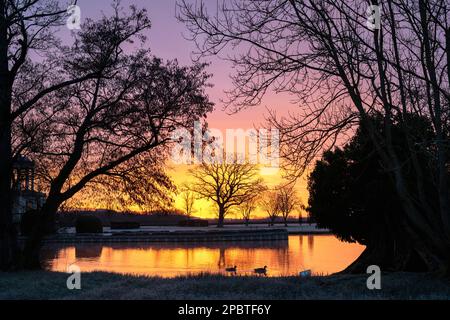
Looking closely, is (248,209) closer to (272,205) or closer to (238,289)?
(272,205)

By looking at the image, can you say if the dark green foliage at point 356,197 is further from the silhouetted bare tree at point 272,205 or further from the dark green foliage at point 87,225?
the silhouetted bare tree at point 272,205

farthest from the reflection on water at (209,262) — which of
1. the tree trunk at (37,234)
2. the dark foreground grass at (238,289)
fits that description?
the dark foreground grass at (238,289)

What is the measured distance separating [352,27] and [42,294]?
761cm

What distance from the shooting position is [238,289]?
30.8ft

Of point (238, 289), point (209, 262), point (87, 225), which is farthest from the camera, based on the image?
point (87, 225)

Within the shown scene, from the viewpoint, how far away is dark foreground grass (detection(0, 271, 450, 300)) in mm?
8797

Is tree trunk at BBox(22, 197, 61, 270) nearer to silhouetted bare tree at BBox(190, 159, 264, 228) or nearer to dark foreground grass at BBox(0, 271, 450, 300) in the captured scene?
dark foreground grass at BBox(0, 271, 450, 300)

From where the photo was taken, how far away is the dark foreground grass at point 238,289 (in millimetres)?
8797

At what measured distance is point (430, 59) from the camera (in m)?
10.7

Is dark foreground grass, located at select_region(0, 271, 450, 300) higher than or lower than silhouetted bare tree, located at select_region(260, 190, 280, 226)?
lower

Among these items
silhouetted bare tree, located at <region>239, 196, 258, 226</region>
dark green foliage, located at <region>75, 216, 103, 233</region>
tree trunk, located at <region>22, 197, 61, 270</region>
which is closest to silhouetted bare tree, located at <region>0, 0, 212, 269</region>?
tree trunk, located at <region>22, 197, 61, 270</region>

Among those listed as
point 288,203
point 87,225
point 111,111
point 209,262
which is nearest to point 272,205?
point 288,203

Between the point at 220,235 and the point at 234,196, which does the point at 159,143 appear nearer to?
the point at 220,235
